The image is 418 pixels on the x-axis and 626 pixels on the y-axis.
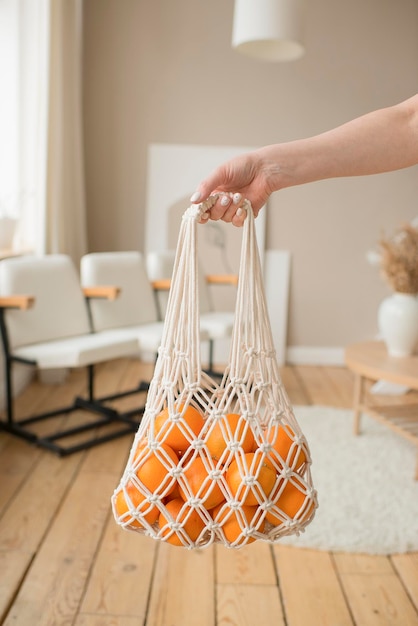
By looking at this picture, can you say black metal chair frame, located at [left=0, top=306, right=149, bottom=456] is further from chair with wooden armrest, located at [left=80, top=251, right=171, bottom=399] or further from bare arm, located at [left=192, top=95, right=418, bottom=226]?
bare arm, located at [left=192, top=95, right=418, bottom=226]

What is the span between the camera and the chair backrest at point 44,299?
10.2 feet

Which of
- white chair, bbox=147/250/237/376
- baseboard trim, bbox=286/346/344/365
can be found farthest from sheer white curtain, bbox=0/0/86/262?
baseboard trim, bbox=286/346/344/365

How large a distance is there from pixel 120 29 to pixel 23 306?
9.01ft

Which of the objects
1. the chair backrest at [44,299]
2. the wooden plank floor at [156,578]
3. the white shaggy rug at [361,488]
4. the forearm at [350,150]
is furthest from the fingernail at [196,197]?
the chair backrest at [44,299]

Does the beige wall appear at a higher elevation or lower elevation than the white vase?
higher

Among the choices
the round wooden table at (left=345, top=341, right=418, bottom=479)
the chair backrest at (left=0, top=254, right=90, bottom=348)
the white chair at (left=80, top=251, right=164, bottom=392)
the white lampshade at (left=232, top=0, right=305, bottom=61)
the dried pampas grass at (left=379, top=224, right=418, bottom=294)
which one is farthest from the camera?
the white chair at (left=80, top=251, right=164, bottom=392)

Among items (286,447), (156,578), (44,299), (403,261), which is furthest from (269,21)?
(286,447)

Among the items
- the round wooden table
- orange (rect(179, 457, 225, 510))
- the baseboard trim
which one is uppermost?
Answer: orange (rect(179, 457, 225, 510))

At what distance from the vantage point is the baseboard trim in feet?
16.6

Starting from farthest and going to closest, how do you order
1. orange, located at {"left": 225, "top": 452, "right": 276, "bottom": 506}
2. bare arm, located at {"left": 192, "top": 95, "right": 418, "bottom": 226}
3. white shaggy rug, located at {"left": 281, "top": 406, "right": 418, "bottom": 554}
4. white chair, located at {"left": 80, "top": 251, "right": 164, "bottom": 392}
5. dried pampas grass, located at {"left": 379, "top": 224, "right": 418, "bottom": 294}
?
white chair, located at {"left": 80, "top": 251, "right": 164, "bottom": 392}, dried pampas grass, located at {"left": 379, "top": 224, "right": 418, "bottom": 294}, white shaggy rug, located at {"left": 281, "top": 406, "right": 418, "bottom": 554}, bare arm, located at {"left": 192, "top": 95, "right": 418, "bottom": 226}, orange, located at {"left": 225, "top": 452, "right": 276, "bottom": 506}

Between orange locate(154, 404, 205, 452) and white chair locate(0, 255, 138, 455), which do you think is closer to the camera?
orange locate(154, 404, 205, 452)

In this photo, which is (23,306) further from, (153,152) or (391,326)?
(153,152)

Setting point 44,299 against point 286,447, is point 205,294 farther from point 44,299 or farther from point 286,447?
point 286,447

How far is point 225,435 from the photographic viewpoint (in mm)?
993
